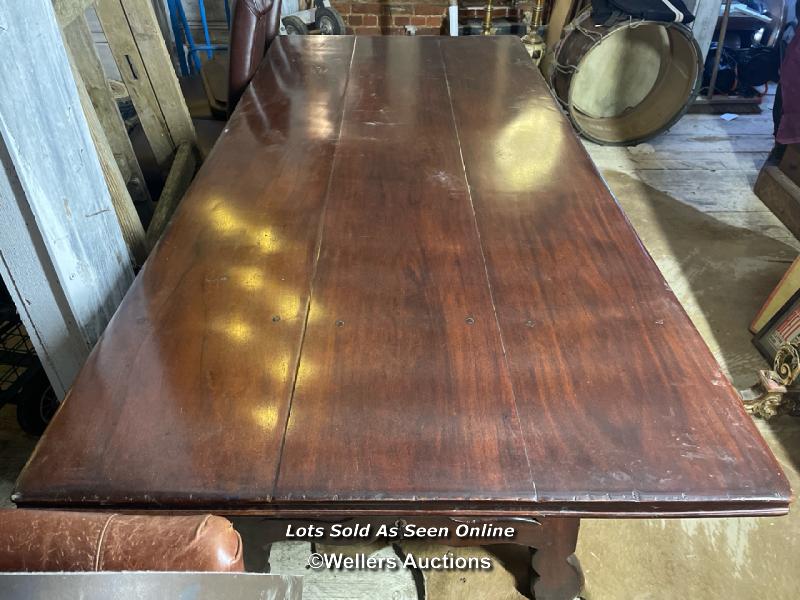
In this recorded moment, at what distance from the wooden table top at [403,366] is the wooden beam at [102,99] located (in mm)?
582

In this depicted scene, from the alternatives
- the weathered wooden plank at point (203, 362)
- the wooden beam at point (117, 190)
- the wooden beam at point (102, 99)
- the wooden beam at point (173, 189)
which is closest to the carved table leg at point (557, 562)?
the weathered wooden plank at point (203, 362)

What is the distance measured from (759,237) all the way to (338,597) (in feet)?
7.63

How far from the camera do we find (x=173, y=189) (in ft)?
6.26

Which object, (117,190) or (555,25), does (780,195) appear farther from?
(117,190)

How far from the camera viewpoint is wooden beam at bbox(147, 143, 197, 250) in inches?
70.4

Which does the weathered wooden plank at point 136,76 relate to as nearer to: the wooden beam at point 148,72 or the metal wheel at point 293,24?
the wooden beam at point 148,72

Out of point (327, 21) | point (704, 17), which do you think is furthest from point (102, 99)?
point (704, 17)

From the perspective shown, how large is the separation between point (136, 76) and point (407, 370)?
5.46 ft

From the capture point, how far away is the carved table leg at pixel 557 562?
3.46 ft

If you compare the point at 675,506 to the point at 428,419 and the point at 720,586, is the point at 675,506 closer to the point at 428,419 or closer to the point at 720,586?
the point at 428,419

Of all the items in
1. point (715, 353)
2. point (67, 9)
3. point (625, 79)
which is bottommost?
point (715, 353)

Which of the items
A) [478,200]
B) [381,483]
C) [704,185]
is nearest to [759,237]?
[704,185]

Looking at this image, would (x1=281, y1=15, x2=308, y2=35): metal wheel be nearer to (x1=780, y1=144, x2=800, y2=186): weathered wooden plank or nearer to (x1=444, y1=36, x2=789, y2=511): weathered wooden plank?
(x1=444, y1=36, x2=789, y2=511): weathered wooden plank

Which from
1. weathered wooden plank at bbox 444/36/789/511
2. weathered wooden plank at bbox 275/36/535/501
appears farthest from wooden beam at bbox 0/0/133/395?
weathered wooden plank at bbox 444/36/789/511
